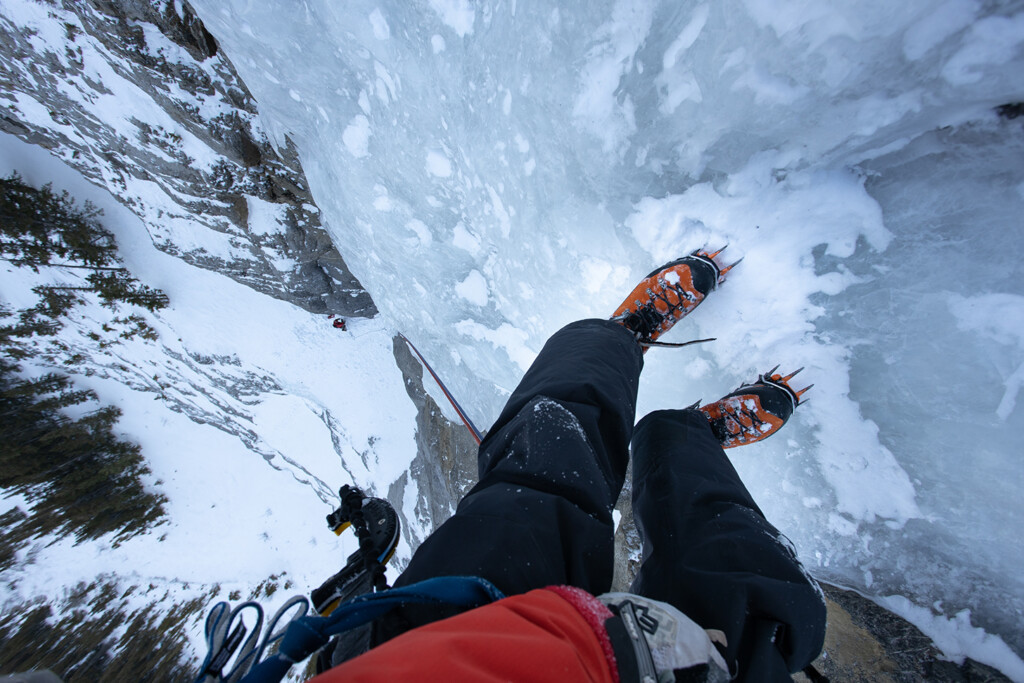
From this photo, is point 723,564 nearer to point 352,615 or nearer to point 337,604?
point 352,615

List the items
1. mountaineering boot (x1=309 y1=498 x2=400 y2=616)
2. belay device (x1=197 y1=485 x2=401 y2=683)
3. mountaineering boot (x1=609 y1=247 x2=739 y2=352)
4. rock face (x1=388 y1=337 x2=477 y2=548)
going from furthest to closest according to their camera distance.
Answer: rock face (x1=388 y1=337 x2=477 y2=548) < mountaineering boot (x1=609 y1=247 x2=739 y2=352) < mountaineering boot (x1=309 y1=498 x2=400 y2=616) < belay device (x1=197 y1=485 x2=401 y2=683)

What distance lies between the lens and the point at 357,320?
13.0 ft

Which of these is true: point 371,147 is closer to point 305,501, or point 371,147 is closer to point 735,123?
point 735,123

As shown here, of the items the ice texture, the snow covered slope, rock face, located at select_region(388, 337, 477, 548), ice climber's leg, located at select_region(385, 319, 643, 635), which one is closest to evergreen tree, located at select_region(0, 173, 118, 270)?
the snow covered slope

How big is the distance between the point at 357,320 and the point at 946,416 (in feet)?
13.4

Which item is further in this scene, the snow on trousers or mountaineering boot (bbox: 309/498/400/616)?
mountaineering boot (bbox: 309/498/400/616)

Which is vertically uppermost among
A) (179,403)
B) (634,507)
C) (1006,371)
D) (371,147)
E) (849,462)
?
(179,403)

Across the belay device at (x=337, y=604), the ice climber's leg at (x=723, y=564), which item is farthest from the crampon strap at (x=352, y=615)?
the ice climber's leg at (x=723, y=564)

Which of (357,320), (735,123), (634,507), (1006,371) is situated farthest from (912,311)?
(357,320)

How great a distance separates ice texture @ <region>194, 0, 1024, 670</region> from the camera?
0.88 meters

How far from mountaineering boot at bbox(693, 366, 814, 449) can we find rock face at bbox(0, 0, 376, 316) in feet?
8.24

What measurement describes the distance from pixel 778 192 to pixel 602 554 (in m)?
1.13

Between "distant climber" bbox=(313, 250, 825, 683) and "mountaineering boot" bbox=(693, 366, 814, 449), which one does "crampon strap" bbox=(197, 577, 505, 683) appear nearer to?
"distant climber" bbox=(313, 250, 825, 683)

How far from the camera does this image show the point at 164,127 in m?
2.10
